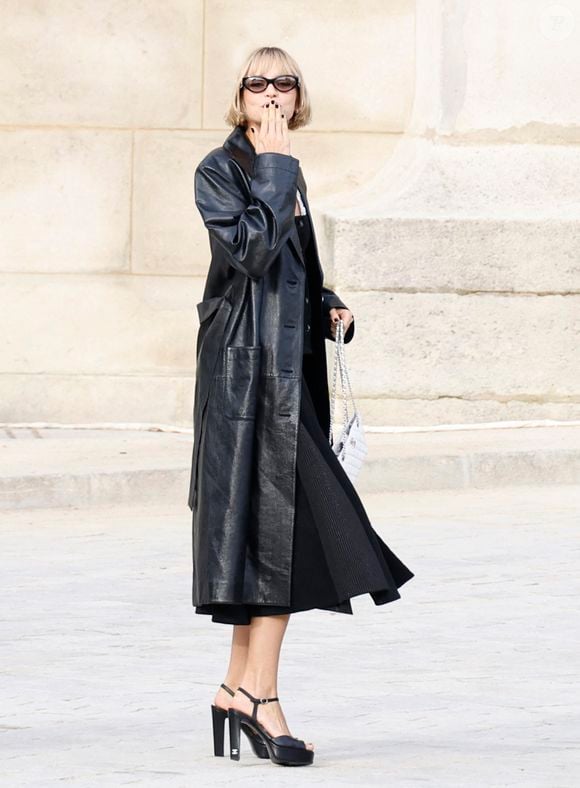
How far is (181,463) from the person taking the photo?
9594 millimetres

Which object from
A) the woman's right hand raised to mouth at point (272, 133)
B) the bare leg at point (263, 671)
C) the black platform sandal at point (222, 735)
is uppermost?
the woman's right hand raised to mouth at point (272, 133)

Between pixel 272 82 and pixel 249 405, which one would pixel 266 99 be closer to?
pixel 272 82

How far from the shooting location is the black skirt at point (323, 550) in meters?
4.64

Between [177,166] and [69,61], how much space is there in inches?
36.3

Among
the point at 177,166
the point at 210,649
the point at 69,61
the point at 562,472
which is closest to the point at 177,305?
the point at 177,166

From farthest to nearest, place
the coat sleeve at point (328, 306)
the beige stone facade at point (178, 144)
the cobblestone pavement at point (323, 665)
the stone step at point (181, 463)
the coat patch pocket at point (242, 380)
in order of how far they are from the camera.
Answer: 1. the beige stone facade at point (178, 144)
2. the stone step at point (181, 463)
3. the coat sleeve at point (328, 306)
4. the coat patch pocket at point (242, 380)
5. the cobblestone pavement at point (323, 665)

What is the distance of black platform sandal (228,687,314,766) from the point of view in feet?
15.0

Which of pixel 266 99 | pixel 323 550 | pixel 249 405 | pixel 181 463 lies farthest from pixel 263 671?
pixel 181 463

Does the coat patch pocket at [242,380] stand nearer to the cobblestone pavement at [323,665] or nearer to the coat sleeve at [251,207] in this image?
the coat sleeve at [251,207]

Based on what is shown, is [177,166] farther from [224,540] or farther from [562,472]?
[224,540]

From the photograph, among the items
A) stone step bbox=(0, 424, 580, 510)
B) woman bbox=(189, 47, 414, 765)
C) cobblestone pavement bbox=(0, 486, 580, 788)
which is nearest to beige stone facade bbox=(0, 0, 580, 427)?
stone step bbox=(0, 424, 580, 510)

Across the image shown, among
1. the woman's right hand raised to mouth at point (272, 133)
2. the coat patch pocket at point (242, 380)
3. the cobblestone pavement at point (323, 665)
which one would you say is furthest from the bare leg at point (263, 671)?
the woman's right hand raised to mouth at point (272, 133)

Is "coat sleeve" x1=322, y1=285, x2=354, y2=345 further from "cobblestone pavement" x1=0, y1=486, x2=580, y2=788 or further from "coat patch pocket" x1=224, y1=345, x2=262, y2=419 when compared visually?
"cobblestone pavement" x1=0, y1=486, x2=580, y2=788

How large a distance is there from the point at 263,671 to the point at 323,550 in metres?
0.33
